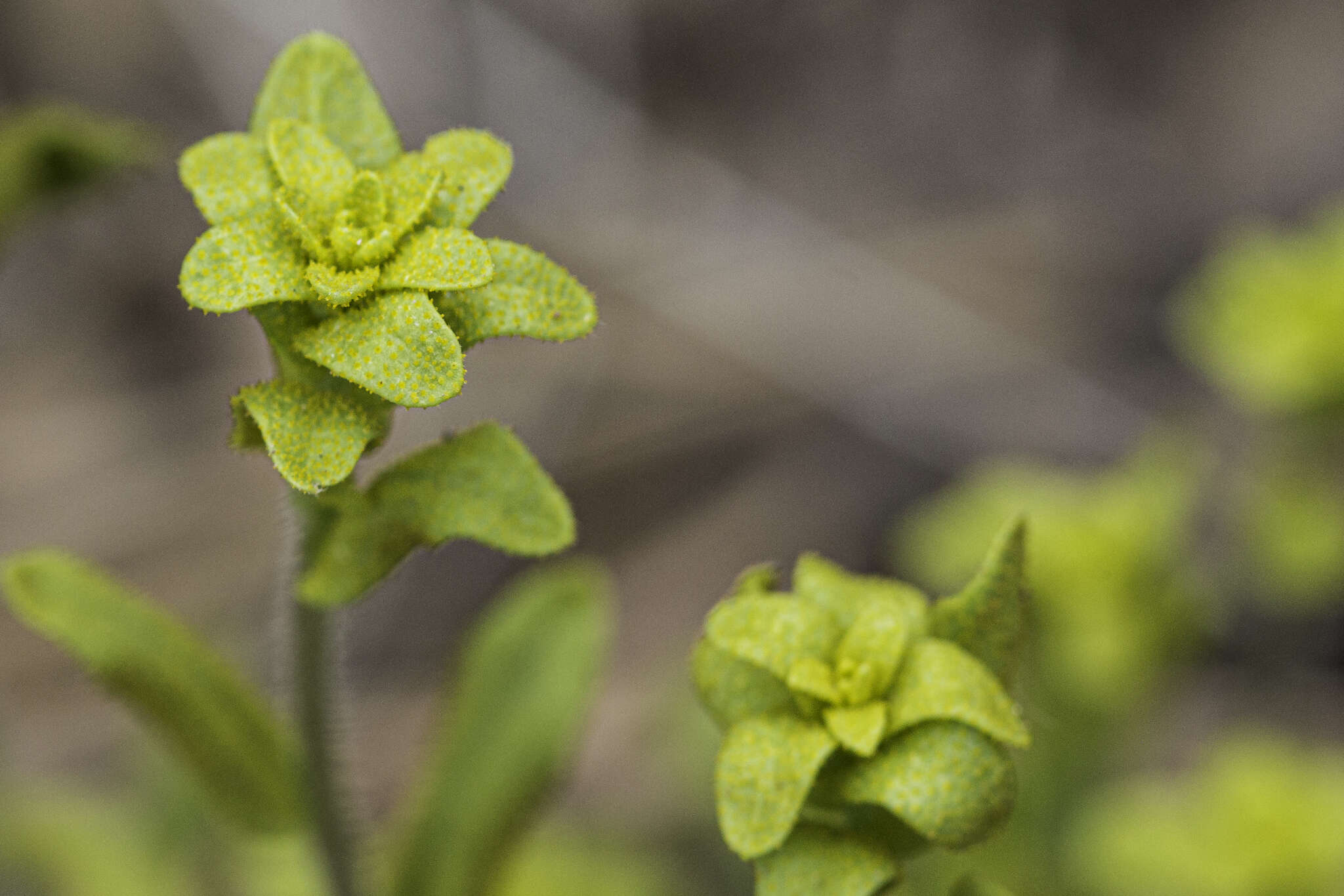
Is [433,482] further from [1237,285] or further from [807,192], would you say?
[807,192]

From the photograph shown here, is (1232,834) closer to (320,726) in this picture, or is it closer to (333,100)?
(320,726)

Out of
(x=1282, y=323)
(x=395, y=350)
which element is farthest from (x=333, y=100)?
(x=1282, y=323)

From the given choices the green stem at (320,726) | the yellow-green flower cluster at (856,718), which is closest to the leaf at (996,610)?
the yellow-green flower cluster at (856,718)

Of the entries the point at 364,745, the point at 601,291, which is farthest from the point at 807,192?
the point at 364,745

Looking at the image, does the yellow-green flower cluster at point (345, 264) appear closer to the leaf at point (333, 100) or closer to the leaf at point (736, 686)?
the leaf at point (333, 100)

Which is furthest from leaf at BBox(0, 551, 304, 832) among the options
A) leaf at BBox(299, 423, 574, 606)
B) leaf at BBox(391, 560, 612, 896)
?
leaf at BBox(299, 423, 574, 606)

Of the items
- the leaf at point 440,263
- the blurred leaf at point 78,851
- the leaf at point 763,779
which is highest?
the leaf at point 440,263
